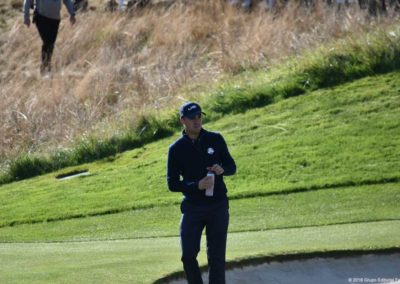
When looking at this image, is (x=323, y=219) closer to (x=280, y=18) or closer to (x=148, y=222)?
(x=148, y=222)

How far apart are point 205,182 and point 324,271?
280 cm

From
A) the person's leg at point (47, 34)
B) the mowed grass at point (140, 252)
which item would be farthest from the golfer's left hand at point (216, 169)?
the person's leg at point (47, 34)

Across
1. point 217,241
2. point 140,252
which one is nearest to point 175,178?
point 217,241

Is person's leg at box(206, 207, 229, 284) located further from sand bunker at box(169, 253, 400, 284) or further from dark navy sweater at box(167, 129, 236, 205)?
sand bunker at box(169, 253, 400, 284)

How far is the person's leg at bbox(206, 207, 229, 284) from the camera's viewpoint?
9.27 metres

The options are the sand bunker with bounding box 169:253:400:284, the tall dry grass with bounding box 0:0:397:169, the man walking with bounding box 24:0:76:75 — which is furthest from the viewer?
the man walking with bounding box 24:0:76:75

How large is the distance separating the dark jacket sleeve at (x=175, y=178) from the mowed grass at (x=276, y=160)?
8.18 meters

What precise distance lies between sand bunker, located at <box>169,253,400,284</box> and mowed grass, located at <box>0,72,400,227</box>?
5.91m

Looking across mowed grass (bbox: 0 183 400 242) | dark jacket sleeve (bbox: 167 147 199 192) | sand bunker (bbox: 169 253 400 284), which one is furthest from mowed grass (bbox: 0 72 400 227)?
dark jacket sleeve (bbox: 167 147 199 192)

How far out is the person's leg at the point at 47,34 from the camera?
25.2 meters

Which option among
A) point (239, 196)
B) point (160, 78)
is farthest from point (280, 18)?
→ point (239, 196)

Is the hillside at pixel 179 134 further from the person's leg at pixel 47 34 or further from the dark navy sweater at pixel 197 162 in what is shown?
the dark navy sweater at pixel 197 162

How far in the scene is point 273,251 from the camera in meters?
11.7

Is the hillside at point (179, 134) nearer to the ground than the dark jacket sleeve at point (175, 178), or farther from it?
nearer to the ground
